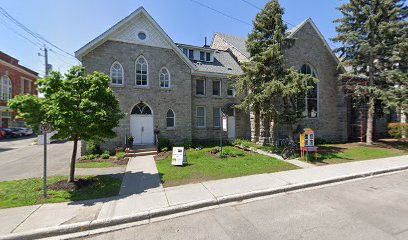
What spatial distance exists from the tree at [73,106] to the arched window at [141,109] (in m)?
6.99

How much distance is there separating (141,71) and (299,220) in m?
13.6

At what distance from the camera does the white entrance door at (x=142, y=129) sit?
14.3 metres

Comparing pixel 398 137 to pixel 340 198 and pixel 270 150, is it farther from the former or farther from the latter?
pixel 340 198

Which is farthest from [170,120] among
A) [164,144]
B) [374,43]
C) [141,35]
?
[374,43]

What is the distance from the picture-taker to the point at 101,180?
7707 millimetres

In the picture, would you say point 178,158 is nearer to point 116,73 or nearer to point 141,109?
point 141,109

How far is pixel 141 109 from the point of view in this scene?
1458cm

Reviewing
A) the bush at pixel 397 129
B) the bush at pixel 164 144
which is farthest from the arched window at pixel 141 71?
the bush at pixel 397 129

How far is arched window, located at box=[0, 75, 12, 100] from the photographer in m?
30.4

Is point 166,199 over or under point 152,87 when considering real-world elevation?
under

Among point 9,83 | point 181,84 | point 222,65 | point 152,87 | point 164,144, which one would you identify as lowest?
point 164,144

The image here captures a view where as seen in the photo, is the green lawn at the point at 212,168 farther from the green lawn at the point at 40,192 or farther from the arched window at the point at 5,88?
the arched window at the point at 5,88

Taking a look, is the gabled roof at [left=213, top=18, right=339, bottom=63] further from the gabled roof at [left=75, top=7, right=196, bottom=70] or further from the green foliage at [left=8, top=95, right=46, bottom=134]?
the green foliage at [left=8, top=95, right=46, bottom=134]

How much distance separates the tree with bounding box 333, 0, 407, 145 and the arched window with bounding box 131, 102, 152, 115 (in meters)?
17.0
